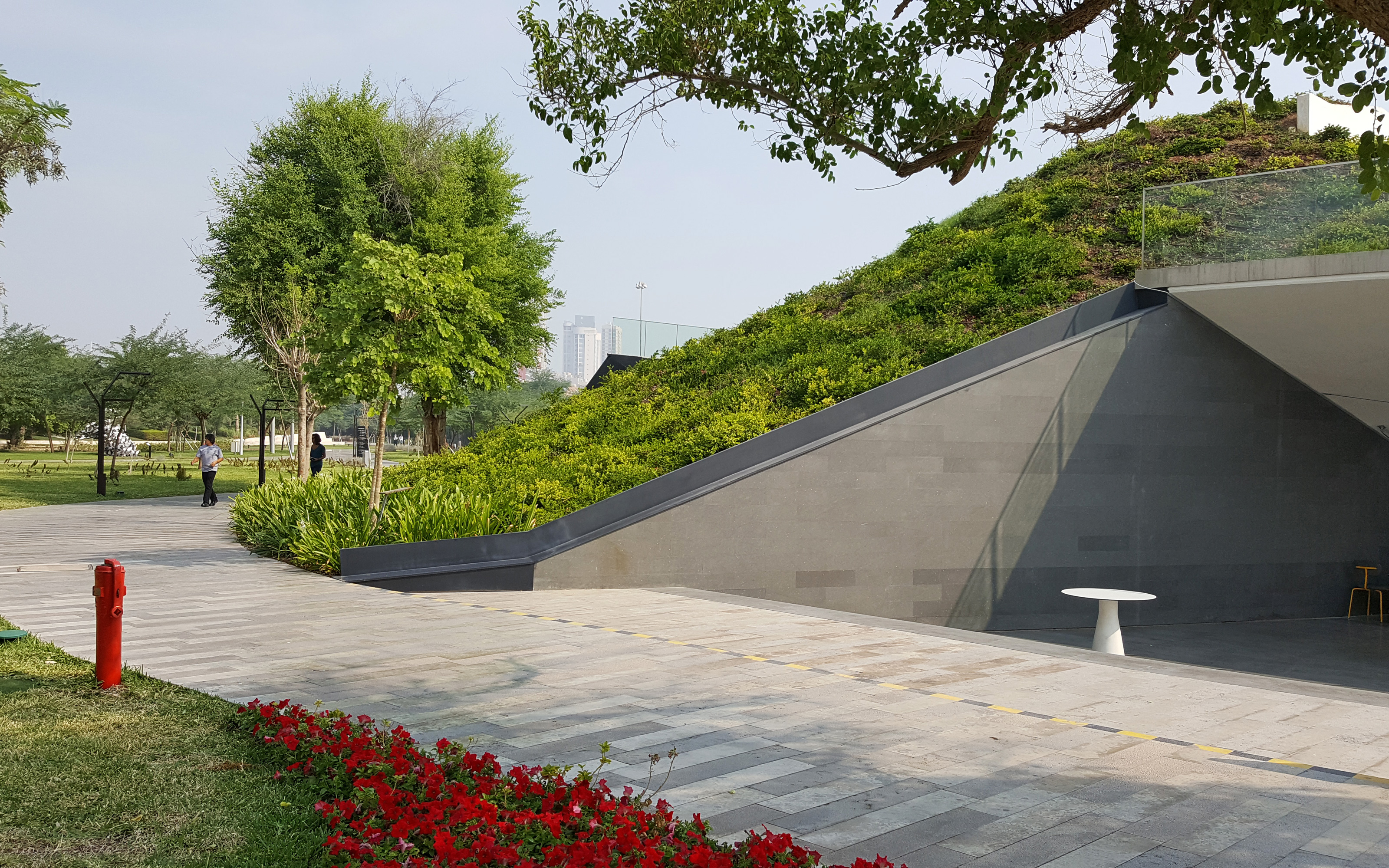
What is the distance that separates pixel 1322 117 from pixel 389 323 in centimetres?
1978

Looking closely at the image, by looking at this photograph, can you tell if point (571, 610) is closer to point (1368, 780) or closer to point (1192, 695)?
point (1192, 695)

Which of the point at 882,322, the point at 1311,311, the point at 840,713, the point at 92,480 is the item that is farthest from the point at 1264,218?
the point at 92,480

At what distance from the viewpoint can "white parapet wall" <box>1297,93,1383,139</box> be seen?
20.8m

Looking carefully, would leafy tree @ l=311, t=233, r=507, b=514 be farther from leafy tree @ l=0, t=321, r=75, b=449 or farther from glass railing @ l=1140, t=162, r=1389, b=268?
leafy tree @ l=0, t=321, r=75, b=449

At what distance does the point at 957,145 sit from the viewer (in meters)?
5.87

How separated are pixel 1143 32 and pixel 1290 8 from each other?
721 mm

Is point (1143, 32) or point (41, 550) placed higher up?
point (1143, 32)

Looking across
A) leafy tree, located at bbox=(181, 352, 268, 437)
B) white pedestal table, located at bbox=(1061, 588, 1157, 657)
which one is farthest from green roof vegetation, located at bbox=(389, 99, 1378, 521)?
leafy tree, located at bbox=(181, 352, 268, 437)

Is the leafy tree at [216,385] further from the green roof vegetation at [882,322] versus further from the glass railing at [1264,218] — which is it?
the glass railing at [1264,218]

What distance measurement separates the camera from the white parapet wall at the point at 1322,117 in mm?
20750

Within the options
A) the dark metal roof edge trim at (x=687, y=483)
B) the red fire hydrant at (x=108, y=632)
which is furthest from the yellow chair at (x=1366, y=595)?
the red fire hydrant at (x=108, y=632)

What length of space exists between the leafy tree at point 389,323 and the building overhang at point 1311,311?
953 centimetres

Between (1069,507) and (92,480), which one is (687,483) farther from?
(92,480)

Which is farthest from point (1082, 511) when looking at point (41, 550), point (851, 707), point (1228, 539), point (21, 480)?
point (21, 480)
